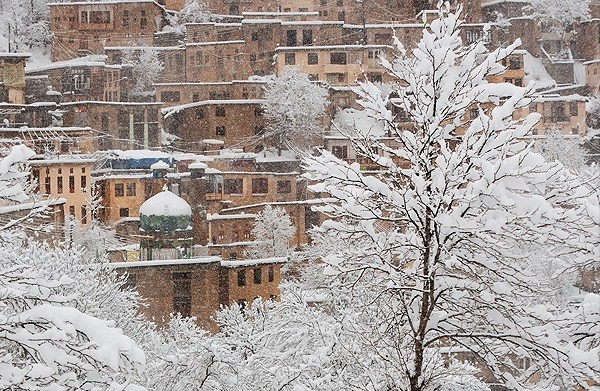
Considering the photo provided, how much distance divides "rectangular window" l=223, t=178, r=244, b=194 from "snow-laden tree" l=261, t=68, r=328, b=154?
175 inches

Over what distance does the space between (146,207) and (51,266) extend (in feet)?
21.7

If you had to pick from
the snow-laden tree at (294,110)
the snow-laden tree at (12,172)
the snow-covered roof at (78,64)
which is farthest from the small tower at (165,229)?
the snow-covered roof at (78,64)

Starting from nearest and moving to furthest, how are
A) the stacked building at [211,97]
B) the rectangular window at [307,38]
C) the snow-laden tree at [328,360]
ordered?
1. the snow-laden tree at [328,360]
2. the stacked building at [211,97]
3. the rectangular window at [307,38]

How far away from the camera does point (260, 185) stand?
3712 cm

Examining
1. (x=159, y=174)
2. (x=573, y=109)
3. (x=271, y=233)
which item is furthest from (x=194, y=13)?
(x=573, y=109)

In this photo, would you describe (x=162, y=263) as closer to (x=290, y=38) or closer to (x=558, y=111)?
(x=290, y=38)

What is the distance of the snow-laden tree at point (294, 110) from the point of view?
4072 cm

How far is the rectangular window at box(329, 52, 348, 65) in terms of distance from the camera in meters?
42.4

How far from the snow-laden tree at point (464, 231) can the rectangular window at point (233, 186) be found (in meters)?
30.6

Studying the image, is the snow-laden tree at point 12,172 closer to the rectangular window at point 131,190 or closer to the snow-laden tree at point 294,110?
the rectangular window at point 131,190

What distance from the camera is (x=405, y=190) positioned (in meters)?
5.66

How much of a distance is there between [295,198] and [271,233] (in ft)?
12.9

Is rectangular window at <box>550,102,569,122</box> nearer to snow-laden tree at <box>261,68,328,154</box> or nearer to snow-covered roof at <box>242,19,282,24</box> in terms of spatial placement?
snow-laden tree at <box>261,68,328,154</box>

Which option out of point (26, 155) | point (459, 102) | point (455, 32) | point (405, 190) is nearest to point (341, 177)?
point (405, 190)
